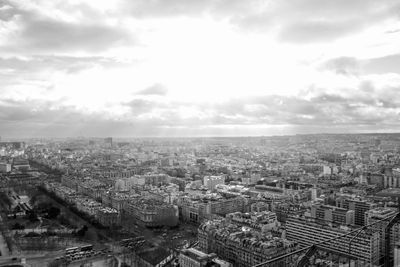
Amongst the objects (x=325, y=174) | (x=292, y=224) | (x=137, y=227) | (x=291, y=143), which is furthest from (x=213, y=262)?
(x=291, y=143)

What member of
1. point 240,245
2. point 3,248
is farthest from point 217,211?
point 3,248

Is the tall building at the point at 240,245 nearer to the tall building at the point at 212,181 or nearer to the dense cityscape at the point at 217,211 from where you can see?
the dense cityscape at the point at 217,211

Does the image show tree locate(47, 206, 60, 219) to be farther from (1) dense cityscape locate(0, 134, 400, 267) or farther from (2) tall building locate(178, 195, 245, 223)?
(2) tall building locate(178, 195, 245, 223)

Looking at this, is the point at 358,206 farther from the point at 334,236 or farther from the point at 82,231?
the point at 82,231

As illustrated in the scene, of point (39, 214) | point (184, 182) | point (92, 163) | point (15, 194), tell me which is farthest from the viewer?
point (92, 163)

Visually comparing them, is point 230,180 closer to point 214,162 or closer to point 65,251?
point 214,162

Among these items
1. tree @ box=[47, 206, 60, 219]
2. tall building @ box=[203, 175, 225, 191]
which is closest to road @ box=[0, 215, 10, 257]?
tree @ box=[47, 206, 60, 219]
